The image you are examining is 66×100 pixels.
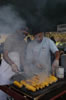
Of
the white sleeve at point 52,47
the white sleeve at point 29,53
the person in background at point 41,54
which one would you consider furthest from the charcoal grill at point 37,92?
the white sleeve at point 52,47

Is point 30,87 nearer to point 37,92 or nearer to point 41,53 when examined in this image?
point 37,92

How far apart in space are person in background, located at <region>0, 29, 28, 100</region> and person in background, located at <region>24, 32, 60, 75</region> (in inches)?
4.5

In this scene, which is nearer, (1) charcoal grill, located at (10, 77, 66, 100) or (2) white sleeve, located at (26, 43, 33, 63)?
(1) charcoal grill, located at (10, 77, 66, 100)

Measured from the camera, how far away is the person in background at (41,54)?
68.6 inches

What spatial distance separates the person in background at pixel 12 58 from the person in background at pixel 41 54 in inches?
4.5

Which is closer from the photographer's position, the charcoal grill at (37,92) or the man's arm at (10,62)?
the charcoal grill at (37,92)

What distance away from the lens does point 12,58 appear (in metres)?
1.65

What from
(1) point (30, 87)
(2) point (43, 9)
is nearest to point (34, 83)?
(1) point (30, 87)

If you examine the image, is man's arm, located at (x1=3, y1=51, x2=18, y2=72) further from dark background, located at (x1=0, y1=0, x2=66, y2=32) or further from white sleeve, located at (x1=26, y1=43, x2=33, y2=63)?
dark background, located at (x1=0, y1=0, x2=66, y2=32)

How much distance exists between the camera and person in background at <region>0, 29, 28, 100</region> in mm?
1497

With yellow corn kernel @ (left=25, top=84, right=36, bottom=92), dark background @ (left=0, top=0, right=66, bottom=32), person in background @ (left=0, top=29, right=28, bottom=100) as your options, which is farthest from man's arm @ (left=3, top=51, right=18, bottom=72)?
dark background @ (left=0, top=0, right=66, bottom=32)

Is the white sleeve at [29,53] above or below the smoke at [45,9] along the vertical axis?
below

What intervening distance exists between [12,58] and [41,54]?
18.5 inches

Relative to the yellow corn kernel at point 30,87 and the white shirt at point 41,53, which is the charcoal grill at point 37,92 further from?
the white shirt at point 41,53
